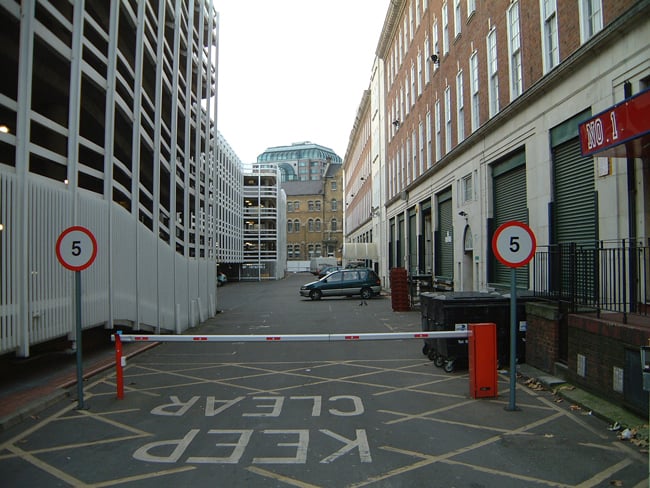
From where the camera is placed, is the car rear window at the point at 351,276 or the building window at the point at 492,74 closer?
the building window at the point at 492,74

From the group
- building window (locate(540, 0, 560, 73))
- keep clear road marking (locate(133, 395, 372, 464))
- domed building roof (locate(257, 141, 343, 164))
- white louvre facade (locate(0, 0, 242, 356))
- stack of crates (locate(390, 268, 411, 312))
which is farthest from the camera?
domed building roof (locate(257, 141, 343, 164))

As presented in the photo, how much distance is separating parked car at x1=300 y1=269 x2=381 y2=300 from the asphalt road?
62.4 feet

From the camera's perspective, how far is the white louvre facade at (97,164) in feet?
26.3

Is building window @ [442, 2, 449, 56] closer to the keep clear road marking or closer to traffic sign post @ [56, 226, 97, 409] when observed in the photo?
the keep clear road marking

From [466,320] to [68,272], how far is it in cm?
724

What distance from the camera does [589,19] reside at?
10.9m

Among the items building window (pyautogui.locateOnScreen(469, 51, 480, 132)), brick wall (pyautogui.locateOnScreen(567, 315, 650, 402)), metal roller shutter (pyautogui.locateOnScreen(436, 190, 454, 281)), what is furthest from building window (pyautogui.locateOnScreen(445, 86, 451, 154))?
brick wall (pyautogui.locateOnScreen(567, 315, 650, 402))

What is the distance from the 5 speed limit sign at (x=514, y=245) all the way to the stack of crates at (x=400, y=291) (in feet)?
45.5

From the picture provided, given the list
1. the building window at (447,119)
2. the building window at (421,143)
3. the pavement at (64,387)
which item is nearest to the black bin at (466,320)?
the pavement at (64,387)

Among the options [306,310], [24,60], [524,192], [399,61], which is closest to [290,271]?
[399,61]

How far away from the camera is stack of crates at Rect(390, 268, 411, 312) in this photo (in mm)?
21000

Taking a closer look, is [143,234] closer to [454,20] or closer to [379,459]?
[379,459]

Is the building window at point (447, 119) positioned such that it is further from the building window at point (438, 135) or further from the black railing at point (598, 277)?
the black railing at point (598, 277)

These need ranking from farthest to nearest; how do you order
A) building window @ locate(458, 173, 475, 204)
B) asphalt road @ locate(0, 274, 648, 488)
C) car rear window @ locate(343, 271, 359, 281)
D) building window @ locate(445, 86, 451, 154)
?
car rear window @ locate(343, 271, 359, 281) < building window @ locate(445, 86, 451, 154) < building window @ locate(458, 173, 475, 204) < asphalt road @ locate(0, 274, 648, 488)
